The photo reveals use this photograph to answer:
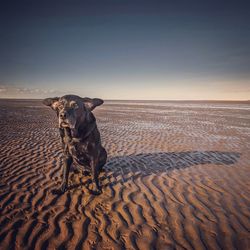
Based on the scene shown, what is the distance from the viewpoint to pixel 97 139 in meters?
4.37

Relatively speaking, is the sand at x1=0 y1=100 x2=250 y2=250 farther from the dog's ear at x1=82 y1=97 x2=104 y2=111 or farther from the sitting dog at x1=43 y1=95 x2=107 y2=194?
the dog's ear at x1=82 y1=97 x2=104 y2=111

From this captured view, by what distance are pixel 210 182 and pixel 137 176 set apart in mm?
2278

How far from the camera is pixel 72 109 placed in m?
3.46

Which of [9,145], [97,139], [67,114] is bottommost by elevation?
[9,145]

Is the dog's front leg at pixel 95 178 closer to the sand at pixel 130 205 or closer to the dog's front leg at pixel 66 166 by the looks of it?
the sand at pixel 130 205

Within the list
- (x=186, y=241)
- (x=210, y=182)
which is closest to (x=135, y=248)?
(x=186, y=241)

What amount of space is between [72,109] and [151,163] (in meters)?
4.41

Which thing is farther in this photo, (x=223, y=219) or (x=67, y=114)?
(x=223, y=219)

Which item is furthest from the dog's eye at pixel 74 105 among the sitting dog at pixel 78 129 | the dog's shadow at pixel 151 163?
the dog's shadow at pixel 151 163

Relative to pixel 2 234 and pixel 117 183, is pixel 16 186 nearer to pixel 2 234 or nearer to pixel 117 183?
pixel 2 234

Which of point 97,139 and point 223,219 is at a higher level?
point 97,139

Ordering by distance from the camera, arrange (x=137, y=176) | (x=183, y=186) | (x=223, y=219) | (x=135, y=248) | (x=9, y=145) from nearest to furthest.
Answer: (x=135, y=248), (x=223, y=219), (x=183, y=186), (x=137, y=176), (x=9, y=145)

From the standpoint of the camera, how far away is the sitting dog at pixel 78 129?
11.3ft

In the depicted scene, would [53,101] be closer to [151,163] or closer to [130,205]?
[130,205]
